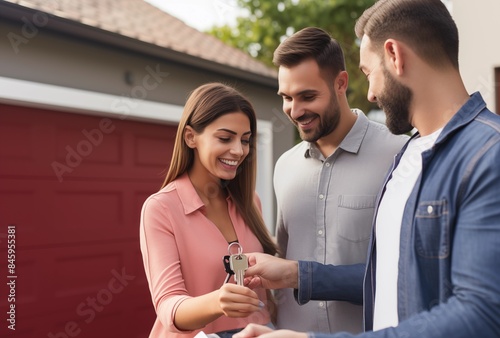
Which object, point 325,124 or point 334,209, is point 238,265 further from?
point 325,124

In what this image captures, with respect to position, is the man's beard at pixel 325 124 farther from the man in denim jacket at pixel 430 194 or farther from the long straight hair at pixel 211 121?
the man in denim jacket at pixel 430 194

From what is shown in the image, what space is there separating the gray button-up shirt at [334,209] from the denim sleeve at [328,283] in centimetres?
14

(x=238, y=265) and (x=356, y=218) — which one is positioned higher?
(x=356, y=218)

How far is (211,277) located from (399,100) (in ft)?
3.52

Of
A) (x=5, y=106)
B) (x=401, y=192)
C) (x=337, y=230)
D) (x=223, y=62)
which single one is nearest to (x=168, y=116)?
(x=223, y=62)

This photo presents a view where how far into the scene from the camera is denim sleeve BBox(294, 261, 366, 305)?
223cm

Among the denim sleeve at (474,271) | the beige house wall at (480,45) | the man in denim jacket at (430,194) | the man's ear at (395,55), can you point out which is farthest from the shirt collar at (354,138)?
the beige house wall at (480,45)

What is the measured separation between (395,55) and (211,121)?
105 centimetres

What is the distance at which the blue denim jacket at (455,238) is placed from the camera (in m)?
1.29

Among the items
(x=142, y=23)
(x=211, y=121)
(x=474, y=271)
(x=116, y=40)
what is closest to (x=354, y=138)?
(x=211, y=121)

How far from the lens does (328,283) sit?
225cm

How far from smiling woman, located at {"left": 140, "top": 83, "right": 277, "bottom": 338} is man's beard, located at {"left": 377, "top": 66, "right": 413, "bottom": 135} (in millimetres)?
764

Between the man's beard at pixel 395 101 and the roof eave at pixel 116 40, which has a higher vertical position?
the roof eave at pixel 116 40

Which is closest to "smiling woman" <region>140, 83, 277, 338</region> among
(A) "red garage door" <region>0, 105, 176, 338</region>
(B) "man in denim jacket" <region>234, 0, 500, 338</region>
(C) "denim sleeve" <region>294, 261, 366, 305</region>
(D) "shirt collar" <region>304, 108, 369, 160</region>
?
(C) "denim sleeve" <region>294, 261, 366, 305</region>
